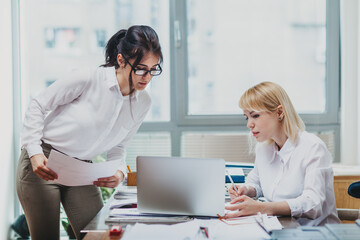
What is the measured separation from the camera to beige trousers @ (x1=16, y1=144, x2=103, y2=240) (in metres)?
1.73

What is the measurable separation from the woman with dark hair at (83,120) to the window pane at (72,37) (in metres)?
1.34

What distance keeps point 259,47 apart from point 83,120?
72.0 inches

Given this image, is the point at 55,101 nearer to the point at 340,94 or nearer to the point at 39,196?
the point at 39,196

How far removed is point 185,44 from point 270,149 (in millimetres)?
1528

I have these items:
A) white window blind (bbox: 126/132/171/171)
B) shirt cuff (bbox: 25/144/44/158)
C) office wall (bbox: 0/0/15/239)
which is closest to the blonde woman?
shirt cuff (bbox: 25/144/44/158)

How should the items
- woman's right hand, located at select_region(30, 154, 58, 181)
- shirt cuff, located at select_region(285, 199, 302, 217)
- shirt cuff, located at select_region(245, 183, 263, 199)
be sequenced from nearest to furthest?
shirt cuff, located at select_region(285, 199, 302, 217) < woman's right hand, located at select_region(30, 154, 58, 181) < shirt cuff, located at select_region(245, 183, 263, 199)

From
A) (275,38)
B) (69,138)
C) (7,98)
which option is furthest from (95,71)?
(275,38)

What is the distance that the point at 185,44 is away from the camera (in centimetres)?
Answer: 310

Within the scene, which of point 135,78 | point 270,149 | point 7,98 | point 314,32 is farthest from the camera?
point 314,32

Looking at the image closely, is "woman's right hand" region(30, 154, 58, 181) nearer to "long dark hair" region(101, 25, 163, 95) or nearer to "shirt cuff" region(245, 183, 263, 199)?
"long dark hair" region(101, 25, 163, 95)

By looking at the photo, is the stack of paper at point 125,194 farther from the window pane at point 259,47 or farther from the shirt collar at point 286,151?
the window pane at point 259,47

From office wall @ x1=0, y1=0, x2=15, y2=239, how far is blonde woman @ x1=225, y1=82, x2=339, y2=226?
1804 millimetres

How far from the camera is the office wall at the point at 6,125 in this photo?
8.98 feet

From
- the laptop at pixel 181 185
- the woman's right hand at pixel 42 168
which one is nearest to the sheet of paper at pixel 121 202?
the laptop at pixel 181 185
